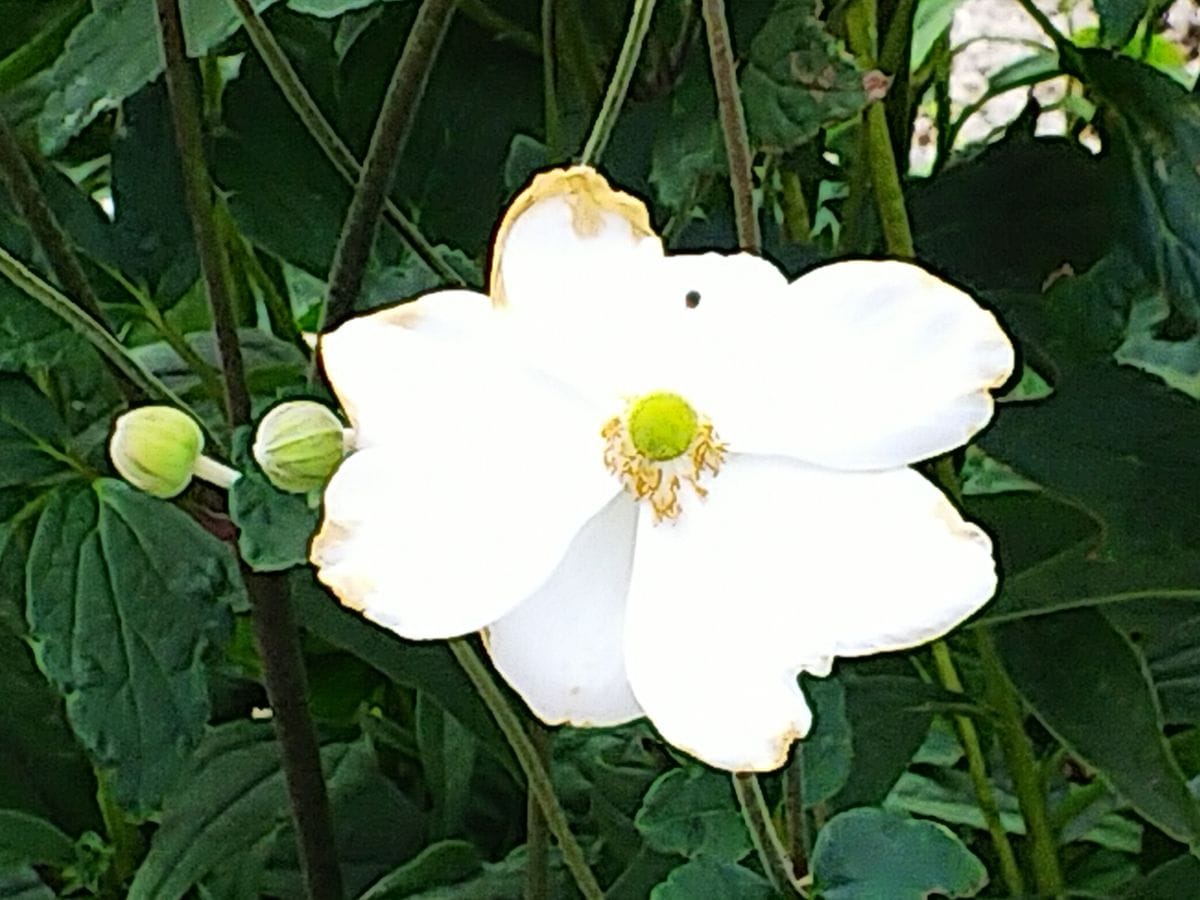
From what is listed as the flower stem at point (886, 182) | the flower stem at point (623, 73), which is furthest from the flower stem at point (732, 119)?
the flower stem at point (886, 182)

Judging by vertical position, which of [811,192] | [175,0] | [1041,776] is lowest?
[1041,776]

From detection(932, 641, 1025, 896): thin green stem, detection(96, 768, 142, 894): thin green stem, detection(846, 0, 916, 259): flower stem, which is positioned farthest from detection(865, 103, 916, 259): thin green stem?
detection(96, 768, 142, 894): thin green stem

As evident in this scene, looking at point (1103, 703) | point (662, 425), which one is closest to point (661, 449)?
point (662, 425)

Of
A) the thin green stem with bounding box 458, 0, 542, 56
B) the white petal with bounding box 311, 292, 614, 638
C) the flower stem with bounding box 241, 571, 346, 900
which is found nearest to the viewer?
the white petal with bounding box 311, 292, 614, 638

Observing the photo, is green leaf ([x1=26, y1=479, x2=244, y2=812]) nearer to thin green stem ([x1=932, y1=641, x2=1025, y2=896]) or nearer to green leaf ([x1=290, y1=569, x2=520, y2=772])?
green leaf ([x1=290, y1=569, x2=520, y2=772])

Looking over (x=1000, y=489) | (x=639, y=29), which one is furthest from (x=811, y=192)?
(x=639, y=29)

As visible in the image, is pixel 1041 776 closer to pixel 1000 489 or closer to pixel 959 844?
pixel 1000 489

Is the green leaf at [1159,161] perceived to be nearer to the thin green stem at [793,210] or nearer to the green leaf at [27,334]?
the thin green stem at [793,210]
